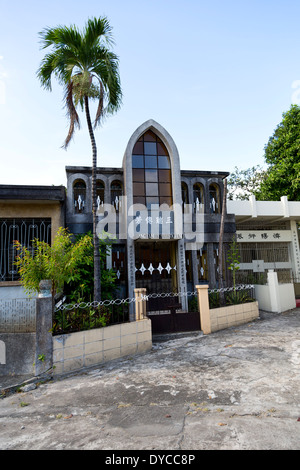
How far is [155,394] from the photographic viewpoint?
183 inches

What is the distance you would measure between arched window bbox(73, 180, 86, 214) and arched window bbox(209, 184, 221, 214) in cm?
555

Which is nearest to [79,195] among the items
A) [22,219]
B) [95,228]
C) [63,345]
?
[22,219]

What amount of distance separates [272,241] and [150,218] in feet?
29.6

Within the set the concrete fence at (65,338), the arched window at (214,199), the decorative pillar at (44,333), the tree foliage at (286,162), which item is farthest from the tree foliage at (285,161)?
the decorative pillar at (44,333)

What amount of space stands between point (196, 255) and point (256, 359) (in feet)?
18.6

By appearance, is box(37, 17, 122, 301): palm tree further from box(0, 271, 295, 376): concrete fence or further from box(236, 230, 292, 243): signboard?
box(236, 230, 292, 243): signboard

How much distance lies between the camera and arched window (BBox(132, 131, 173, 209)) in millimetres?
Answer: 10859

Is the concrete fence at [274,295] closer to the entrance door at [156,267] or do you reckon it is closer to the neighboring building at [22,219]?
the entrance door at [156,267]

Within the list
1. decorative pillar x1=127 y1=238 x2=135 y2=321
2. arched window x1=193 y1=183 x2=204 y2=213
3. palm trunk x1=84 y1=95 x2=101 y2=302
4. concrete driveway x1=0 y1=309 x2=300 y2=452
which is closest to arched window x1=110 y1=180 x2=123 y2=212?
decorative pillar x1=127 y1=238 x2=135 y2=321

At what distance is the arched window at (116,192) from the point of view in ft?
36.6

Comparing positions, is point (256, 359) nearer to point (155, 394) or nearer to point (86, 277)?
point (155, 394)

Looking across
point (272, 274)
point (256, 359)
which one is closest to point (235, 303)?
point (272, 274)

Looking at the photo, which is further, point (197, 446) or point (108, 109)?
point (108, 109)
